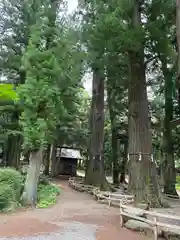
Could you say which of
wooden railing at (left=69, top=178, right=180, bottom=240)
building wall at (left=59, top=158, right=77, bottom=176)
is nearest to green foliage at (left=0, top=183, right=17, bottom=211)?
wooden railing at (left=69, top=178, right=180, bottom=240)

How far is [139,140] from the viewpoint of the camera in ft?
40.1

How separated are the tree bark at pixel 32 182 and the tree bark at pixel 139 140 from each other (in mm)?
4275

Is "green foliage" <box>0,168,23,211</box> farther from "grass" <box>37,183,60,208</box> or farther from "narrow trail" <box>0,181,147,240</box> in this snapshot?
"grass" <box>37,183,60,208</box>

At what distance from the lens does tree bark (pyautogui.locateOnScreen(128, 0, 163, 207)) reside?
11836mm

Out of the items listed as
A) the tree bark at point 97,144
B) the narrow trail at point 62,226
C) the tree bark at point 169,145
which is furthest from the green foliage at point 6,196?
the tree bark at point 169,145

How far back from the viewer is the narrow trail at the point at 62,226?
6.86m

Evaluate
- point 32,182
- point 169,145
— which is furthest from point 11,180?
point 169,145

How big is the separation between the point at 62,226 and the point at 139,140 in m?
5.60

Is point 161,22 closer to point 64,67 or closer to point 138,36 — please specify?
point 138,36

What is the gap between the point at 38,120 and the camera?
39.3 feet

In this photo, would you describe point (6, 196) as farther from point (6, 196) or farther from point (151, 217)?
point (151, 217)

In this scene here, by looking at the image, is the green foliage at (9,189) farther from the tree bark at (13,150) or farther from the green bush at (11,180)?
the tree bark at (13,150)

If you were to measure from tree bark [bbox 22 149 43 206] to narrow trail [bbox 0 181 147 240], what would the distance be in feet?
3.99

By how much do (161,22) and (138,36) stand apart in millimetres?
1236
